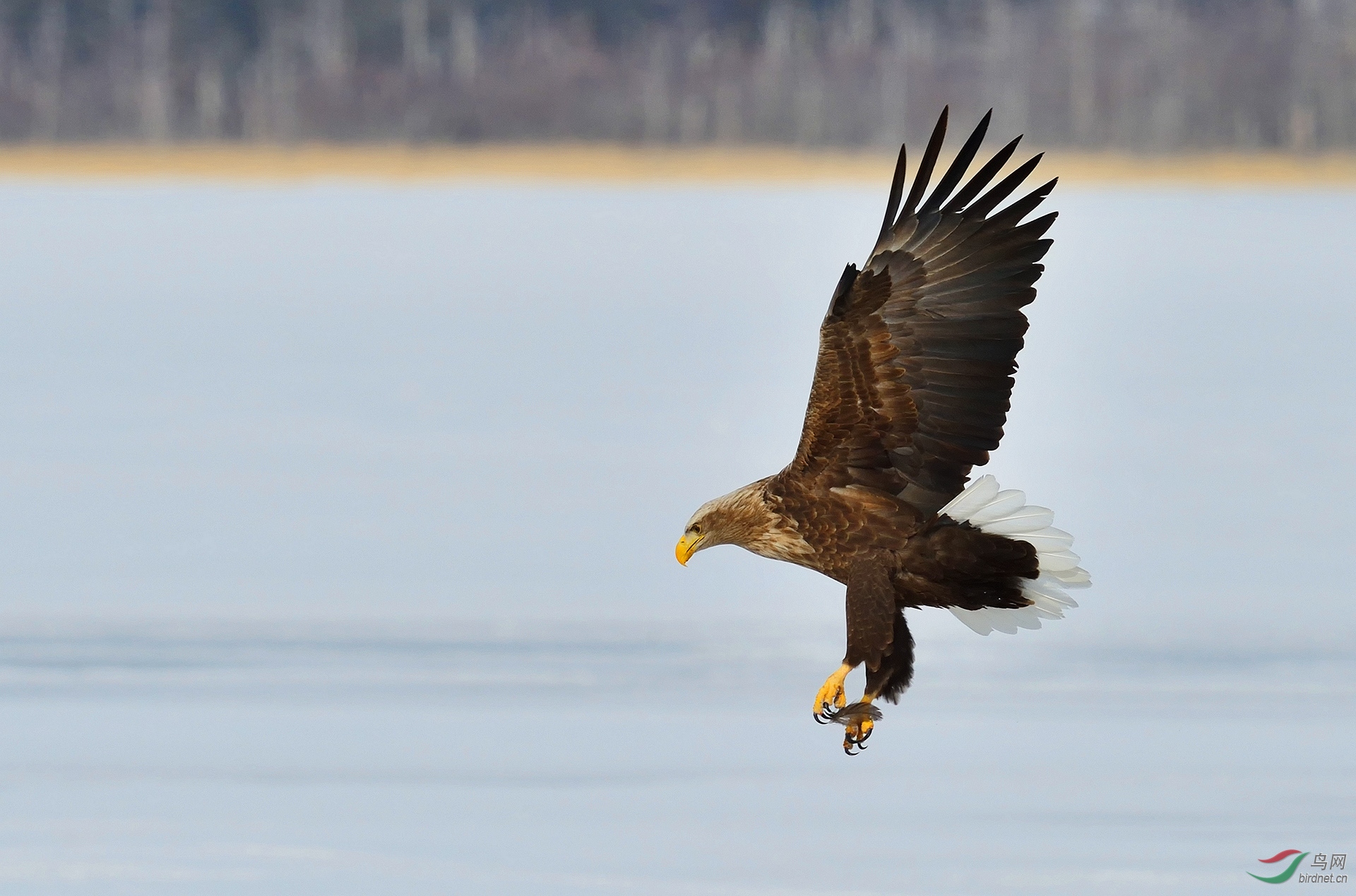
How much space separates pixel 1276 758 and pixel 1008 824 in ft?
2.45

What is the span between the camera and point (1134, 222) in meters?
16.2

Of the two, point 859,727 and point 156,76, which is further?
point 156,76

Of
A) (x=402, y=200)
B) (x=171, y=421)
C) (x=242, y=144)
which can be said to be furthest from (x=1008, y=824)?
(x=242, y=144)

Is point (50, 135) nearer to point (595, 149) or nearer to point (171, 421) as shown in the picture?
point (595, 149)

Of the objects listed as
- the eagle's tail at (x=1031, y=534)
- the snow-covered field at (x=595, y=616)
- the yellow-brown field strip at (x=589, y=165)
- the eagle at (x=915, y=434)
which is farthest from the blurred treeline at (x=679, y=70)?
the eagle at (x=915, y=434)

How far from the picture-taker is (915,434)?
4.63 m

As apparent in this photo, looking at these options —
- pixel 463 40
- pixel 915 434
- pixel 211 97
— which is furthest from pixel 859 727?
pixel 463 40

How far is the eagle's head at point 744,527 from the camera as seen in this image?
15.7ft

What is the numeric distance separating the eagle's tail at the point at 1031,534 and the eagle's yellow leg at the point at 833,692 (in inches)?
16.1

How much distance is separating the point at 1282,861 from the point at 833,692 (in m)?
0.99

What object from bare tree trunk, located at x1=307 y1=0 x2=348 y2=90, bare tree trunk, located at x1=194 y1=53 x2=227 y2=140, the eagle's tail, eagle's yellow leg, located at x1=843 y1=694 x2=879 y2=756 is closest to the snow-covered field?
eagle's yellow leg, located at x1=843 y1=694 x2=879 y2=756

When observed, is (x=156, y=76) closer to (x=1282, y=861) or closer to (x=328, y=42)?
(x=328, y=42)

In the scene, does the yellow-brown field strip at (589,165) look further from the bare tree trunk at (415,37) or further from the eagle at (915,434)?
the eagle at (915,434)

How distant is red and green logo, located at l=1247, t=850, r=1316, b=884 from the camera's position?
4391 mm
